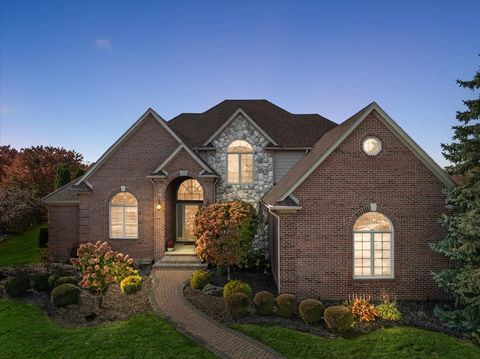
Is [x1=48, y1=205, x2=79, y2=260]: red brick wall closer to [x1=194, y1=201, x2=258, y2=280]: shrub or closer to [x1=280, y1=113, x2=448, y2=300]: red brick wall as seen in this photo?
[x1=194, y1=201, x2=258, y2=280]: shrub

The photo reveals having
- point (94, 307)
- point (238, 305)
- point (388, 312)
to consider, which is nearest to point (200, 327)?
point (238, 305)

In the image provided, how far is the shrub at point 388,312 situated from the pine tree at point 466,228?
5.03 feet

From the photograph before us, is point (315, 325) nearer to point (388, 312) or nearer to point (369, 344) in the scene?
point (369, 344)

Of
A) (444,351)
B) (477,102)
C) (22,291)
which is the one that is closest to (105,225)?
(22,291)

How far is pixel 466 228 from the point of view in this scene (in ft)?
34.0

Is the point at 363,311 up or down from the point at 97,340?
up

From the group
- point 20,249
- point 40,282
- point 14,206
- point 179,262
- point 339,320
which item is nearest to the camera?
point 339,320

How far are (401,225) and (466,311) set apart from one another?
355 cm

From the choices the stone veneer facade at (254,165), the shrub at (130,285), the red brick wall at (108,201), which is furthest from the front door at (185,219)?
the shrub at (130,285)

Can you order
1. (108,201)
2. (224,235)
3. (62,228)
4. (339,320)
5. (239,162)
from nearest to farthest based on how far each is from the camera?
(339,320) < (224,235) < (108,201) < (62,228) < (239,162)

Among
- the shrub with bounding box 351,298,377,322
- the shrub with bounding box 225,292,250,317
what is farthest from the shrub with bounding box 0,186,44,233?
the shrub with bounding box 351,298,377,322

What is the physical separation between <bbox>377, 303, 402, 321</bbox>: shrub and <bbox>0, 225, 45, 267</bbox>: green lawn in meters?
18.6

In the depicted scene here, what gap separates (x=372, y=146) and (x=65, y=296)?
1301cm

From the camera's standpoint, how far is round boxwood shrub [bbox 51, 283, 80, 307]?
11.7 m
